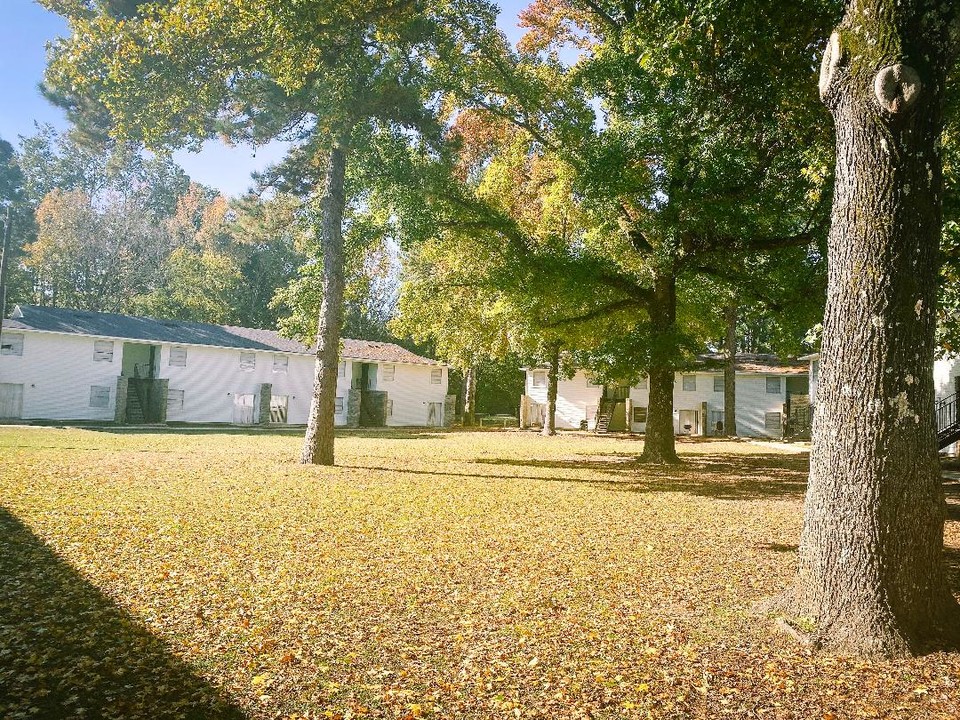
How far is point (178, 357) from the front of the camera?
31906mm

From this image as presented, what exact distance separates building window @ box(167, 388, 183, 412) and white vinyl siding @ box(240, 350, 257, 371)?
331 cm

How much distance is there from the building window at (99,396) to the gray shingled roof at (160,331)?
94.2 inches

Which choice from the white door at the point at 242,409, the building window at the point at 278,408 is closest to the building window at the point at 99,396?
the white door at the point at 242,409

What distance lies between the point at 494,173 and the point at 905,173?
15.7 meters

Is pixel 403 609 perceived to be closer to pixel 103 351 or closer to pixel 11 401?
pixel 11 401

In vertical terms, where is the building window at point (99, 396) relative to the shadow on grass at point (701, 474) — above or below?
above

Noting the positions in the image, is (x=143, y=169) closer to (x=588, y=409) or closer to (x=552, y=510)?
(x=588, y=409)

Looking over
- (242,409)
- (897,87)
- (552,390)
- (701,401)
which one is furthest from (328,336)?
(701,401)

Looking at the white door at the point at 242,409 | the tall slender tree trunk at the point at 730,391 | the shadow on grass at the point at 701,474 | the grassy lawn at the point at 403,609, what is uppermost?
the tall slender tree trunk at the point at 730,391

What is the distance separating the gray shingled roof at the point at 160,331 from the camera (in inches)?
1141

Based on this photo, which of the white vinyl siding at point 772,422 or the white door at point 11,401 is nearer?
the white door at point 11,401

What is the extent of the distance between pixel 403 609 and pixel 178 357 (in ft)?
98.8

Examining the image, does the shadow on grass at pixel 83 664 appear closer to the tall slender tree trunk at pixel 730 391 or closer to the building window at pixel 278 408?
the building window at pixel 278 408

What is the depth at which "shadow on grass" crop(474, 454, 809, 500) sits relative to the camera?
43.0 feet
